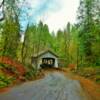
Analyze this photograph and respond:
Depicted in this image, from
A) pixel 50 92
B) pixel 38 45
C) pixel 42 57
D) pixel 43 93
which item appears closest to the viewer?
pixel 43 93

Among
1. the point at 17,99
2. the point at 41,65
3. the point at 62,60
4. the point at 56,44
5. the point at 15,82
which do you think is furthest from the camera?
the point at 56,44

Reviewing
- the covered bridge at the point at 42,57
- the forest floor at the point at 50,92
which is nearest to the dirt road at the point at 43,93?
the forest floor at the point at 50,92

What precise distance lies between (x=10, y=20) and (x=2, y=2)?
6.08m

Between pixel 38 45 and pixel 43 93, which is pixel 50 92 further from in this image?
pixel 38 45

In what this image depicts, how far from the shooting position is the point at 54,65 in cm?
7369

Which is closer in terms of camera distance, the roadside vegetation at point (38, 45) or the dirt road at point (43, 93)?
the dirt road at point (43, 93)

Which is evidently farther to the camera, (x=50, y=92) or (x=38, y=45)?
(x=38, y=45)

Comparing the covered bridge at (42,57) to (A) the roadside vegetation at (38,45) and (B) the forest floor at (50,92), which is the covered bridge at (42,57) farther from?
(B) the forest floor at (50,92)

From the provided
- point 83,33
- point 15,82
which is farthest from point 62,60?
point 15,82

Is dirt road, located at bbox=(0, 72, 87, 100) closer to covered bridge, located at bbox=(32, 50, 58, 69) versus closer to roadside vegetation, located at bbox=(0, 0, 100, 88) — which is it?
roadside vegetation, located at bbox=(0, 0, 100, 88)

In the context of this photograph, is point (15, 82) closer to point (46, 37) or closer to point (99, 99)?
point (99, 99)

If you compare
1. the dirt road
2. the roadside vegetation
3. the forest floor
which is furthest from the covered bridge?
the dirt road

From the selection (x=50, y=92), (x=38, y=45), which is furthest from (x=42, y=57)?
(x=50, y=92)

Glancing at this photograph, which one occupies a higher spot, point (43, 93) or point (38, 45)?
point (38, 45)
